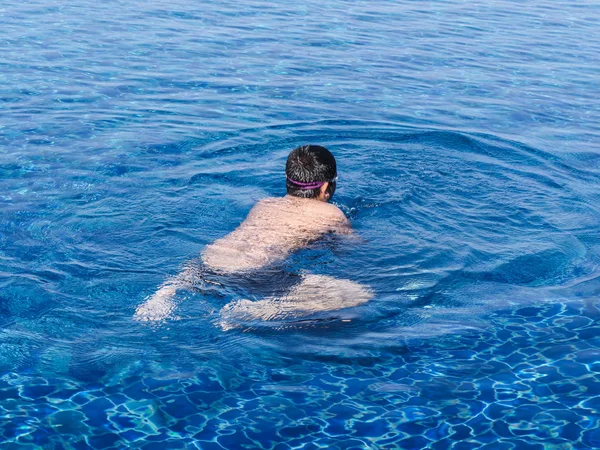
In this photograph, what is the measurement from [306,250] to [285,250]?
0.22m

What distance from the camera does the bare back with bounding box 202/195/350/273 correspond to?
5.73 m

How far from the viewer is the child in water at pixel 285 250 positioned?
534 cm

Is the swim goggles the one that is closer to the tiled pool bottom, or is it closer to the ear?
the ear

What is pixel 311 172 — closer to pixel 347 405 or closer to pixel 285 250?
pixel 285 250

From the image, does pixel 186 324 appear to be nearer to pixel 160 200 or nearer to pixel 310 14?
pixel 160 200

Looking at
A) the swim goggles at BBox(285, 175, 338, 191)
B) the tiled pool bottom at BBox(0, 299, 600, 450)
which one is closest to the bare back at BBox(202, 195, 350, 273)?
the swim goggles at BBox(285, 175, 338, 191)

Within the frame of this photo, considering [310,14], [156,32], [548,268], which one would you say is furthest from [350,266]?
[310,14]

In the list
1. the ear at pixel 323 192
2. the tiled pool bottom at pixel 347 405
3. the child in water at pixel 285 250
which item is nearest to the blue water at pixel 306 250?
the tiled pool bottom at pixel 347 405

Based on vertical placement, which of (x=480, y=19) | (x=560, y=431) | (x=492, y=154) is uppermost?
(x=480, y=19)

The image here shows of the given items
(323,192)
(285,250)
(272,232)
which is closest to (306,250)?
(285,250)

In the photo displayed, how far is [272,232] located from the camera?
5941mm

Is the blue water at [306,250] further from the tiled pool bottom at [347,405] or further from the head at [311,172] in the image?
the head at [311,172]

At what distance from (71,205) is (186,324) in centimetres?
251

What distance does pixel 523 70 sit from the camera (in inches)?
528
